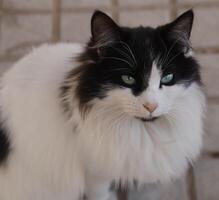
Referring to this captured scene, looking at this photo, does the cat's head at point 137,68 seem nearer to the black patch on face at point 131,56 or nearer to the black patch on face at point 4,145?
the black patch on face at point 131,56

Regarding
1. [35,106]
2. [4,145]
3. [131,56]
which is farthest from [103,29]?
[4,145]

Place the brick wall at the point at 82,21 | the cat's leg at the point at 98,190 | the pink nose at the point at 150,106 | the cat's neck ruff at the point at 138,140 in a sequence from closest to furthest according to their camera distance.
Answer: the pink nose at the point at 150,106 → the cat's neck ruff at the point at 138,140 → the cat's leg at the point at 98,190 → the brick wall at the point at 82,21

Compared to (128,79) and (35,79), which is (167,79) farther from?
(35,79)

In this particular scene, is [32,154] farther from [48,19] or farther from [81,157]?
[48,19]

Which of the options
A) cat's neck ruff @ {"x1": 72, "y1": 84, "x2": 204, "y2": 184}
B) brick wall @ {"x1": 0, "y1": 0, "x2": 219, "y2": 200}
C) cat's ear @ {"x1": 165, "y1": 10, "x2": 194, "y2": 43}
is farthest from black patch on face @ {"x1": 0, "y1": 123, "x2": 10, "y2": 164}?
brick wall @ {"x1": 0, "y1": 0, "x2": 219, "y2": 200}

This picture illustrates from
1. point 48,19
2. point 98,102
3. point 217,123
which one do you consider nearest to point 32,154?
point 98,102

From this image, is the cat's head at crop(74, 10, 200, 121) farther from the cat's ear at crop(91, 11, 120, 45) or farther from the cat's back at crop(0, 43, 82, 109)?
the cat's back at crop(0, 43, 82, 109)

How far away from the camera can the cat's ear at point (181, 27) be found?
108 cm

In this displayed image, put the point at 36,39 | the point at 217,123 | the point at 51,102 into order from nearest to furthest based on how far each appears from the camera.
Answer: the point at 51,102, the point at 217,123, the point at 36,39

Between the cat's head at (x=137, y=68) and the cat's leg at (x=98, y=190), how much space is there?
0.99 ft

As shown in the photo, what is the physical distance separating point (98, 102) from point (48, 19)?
102cm

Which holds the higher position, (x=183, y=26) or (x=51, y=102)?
(x=183, y=26)

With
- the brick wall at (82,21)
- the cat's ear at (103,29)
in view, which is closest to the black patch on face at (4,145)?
the cat's ear at (103,29)

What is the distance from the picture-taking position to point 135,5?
2068 mm
